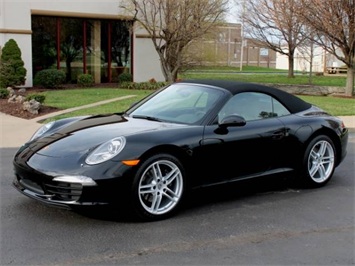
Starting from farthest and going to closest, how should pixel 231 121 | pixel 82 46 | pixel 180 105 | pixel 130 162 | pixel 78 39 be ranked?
pixel 82 46
pixel 78 39
pixel 180 105
pixel 231 121
pixel 130 162

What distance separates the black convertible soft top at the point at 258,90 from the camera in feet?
19.0

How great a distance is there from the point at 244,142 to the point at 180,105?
0.88m

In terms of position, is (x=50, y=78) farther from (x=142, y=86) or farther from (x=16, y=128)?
(x=16, y=128)

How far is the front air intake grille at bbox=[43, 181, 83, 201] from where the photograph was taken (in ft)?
14.6

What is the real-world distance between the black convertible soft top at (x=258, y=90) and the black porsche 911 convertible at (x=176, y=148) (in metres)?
0.02

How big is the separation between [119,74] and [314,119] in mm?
17594

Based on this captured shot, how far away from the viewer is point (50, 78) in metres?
19.5

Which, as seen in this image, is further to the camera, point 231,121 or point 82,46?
point 82,46

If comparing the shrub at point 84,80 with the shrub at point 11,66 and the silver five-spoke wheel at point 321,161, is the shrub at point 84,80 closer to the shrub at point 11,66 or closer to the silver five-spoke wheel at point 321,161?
the shrub at point 11,66

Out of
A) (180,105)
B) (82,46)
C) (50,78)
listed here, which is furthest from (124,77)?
(180,105)

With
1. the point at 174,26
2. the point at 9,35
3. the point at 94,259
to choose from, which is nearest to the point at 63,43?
the point at 9,35

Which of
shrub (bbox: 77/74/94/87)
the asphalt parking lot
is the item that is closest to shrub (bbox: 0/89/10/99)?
shrub (bbox: 77/74/94/87)

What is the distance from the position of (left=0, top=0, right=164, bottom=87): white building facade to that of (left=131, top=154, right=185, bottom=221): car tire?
16.6 m

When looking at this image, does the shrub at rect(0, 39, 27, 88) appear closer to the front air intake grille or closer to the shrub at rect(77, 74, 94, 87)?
the shrub at rect(77, 74, 94, 87)
